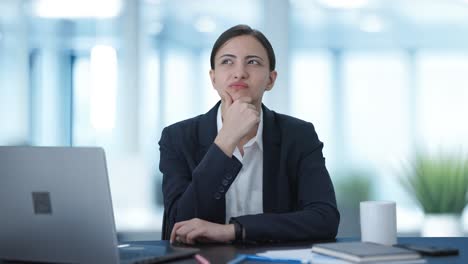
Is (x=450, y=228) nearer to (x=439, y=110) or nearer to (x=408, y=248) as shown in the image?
(x=439, y=110)

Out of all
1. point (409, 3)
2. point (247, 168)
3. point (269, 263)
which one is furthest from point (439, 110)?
point (269, 263)

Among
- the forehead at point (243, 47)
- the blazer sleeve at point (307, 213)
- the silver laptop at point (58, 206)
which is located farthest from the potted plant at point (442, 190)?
the silver laptop at point (58, 206)

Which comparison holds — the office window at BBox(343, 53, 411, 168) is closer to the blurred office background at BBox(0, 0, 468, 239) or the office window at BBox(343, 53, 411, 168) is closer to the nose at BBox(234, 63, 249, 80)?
the blurred office background at BBox(0, 0, 468, 239)

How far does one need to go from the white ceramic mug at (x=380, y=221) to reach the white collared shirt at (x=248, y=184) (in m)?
0.52

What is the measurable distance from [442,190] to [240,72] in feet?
8.64

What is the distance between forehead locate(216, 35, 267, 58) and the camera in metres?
2.28

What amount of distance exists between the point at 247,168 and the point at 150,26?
8.51ft

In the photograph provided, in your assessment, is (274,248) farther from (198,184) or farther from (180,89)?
(180,89)

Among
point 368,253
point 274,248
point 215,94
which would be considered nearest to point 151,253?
point 274,248

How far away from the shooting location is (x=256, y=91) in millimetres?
2275

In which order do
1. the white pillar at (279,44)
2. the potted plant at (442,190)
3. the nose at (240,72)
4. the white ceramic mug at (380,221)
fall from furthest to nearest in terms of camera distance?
the white pillar at (279,44) → the potted plant at (442,190) → the nose at (240,72) → the white ceramic mug at (380,221)

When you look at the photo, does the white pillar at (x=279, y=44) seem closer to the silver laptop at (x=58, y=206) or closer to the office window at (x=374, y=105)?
the office window at (x=374, y=105)

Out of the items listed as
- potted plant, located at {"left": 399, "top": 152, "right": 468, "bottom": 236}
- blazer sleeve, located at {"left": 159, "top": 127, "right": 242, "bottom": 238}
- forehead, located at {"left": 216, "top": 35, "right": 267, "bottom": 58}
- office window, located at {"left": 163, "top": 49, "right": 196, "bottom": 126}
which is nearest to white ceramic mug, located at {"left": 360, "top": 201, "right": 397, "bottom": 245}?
blazer sleeve, located at {"left": 159, "top": 127, "right": 242, "bottom": 238}

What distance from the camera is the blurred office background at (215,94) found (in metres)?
4.61
